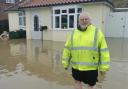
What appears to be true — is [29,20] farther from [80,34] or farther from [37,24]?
[80,34]

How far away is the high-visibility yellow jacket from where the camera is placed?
440 cm

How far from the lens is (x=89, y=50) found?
4.42 m

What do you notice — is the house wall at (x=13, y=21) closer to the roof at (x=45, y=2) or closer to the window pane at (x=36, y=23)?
the roof at (x=45, y=2)

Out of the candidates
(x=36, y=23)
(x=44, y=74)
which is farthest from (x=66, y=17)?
(x=44, y=74)

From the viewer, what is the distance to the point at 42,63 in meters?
10.6

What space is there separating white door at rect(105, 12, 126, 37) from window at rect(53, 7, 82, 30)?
4108 mm

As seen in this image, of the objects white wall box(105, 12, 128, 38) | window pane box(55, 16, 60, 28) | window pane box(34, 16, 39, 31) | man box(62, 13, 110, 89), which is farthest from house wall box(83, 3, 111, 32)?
man box(62, 13, 110, 89)

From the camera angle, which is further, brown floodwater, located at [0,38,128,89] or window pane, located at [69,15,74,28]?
window pane, located at [69,15,74,28]

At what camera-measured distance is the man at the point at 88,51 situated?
4.40 metres

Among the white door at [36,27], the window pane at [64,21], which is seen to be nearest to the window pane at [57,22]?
the window pane at [64,21]

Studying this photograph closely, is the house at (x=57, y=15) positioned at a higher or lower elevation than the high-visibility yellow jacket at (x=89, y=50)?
higher

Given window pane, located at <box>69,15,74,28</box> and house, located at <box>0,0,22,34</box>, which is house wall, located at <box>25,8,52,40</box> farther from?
house, located at <box>0,0,22,34</box>

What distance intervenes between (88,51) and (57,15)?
1550 cm

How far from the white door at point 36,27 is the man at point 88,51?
1692cm
